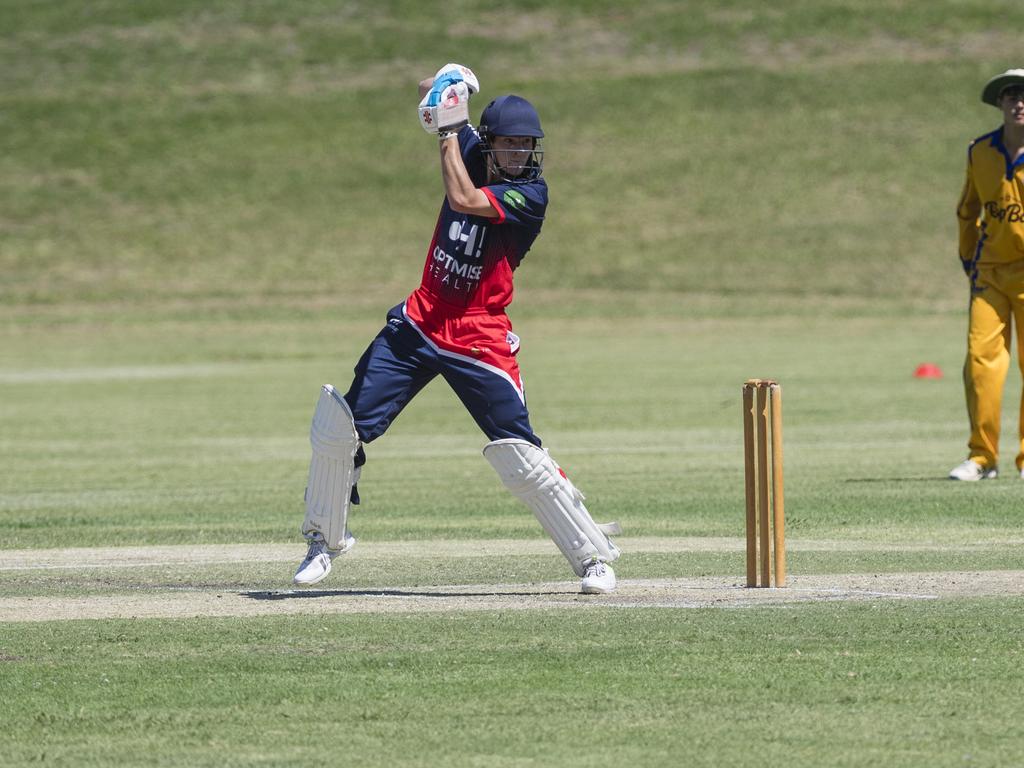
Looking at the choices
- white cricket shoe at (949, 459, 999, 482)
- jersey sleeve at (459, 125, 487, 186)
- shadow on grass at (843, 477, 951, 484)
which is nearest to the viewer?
jersey sleeve at (459, 125, 487, 186)

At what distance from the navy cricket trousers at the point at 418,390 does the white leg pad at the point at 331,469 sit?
7 centimetres

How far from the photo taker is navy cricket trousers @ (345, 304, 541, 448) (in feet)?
29.8

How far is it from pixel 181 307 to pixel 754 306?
12394 mm

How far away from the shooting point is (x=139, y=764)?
230 inches

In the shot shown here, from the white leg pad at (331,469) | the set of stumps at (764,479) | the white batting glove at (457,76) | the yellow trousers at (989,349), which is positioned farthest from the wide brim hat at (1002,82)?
the white leg pad at (331,469)

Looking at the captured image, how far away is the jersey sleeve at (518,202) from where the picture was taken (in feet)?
29.4

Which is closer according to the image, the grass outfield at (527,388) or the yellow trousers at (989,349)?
the grass outfield at (527,388)

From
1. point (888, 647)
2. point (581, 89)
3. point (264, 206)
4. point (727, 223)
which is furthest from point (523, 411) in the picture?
point (581, 89)

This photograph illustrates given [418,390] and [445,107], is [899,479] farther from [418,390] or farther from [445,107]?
[445,107]

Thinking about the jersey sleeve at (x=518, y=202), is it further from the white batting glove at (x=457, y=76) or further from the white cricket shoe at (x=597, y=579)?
the white cricket shoe at (x=597, y=579)

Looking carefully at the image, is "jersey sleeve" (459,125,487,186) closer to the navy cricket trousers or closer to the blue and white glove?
the blue and white glove

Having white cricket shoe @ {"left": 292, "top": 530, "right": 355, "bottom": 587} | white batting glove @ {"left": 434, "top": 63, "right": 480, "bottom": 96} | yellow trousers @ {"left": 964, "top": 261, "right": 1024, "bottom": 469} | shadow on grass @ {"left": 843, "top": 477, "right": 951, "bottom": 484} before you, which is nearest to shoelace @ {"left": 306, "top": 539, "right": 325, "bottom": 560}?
white cricket shoe @ {"left": 292, "top": 530, "right": 355, "bottom": 587}

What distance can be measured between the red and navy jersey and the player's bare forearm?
0.37 feet

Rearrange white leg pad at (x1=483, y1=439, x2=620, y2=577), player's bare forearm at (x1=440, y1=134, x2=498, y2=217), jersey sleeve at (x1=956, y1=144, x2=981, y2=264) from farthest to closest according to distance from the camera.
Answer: jersey sleeve at (x1=956, y1=144, x2=981, y2=264), white leg pad at (x1=483, y1=439, x2=620, y2=577), player's bare forearm at (x1=440, y1=134, x2=498, y2=217)
